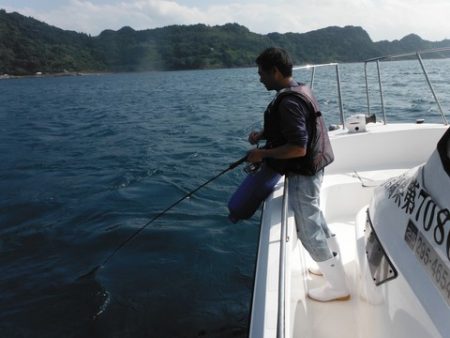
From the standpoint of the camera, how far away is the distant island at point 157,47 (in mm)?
84375

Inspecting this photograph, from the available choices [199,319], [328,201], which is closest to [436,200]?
[328,201]

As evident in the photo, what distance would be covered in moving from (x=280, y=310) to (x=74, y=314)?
9.29 feet

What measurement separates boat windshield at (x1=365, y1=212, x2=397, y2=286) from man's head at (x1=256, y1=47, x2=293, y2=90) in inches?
38.6

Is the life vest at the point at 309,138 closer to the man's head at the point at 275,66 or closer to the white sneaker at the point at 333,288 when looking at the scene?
the man's head at the point at 275,66

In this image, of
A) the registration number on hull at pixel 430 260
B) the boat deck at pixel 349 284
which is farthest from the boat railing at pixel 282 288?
the registration number on hull at pixel 430 260

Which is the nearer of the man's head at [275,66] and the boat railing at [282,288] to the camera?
the boat railing at [282,288]

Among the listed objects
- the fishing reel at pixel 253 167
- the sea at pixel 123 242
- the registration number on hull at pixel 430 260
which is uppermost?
the fishing reel at pixel 253 167

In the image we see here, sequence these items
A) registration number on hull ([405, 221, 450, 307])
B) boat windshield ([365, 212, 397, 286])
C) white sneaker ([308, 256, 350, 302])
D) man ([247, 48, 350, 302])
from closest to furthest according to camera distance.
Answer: registration number on hull ([405, 221, 450, 307]) < boat windshield ([365, 212, 397, 286]) < man ([247, 48, 350, 302]) < white sneaker ([308, 256, 350, 302])

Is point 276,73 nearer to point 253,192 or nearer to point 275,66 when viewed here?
point 275,66

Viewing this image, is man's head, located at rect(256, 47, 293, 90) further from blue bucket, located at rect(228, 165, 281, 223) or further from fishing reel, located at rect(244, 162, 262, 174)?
fishing reel, located at rect(244, 162, 262, 174)

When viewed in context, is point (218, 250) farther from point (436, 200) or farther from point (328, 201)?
point (436, 200)

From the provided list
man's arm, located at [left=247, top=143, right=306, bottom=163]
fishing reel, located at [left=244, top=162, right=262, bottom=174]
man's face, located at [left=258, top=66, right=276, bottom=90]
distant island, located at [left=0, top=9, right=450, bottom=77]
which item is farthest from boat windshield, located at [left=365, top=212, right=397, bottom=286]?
distant island, located at [left=0, top=9, right=450, bottom=77]

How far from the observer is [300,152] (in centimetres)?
230

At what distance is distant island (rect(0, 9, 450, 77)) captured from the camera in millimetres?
84375
